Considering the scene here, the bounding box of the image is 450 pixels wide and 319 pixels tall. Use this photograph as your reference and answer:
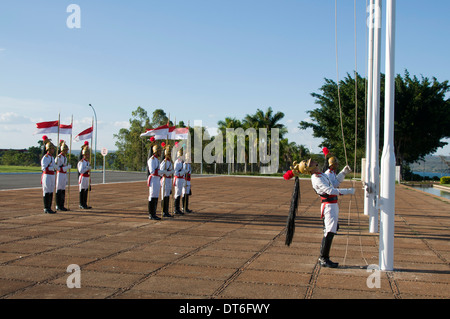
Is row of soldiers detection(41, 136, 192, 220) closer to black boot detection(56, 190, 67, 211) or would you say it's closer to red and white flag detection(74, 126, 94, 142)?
black boot detection(56, 190, 67, 211)

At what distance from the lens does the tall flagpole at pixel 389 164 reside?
652cm

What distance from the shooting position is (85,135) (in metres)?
16.4

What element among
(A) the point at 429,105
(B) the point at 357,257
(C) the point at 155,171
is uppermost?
(A) the point at 429,105

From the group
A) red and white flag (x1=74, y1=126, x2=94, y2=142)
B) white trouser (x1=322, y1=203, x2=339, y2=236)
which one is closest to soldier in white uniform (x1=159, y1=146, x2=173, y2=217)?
red and white flag (x1=74, y1=126, x2=94, y2=142)

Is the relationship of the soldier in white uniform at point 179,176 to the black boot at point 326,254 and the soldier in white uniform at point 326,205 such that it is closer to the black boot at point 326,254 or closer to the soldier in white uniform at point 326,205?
the soldier in white uniform at point 326,205

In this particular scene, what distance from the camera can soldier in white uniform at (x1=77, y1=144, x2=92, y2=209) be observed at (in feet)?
45.8

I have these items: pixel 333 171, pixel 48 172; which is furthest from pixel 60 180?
pixel 333 171

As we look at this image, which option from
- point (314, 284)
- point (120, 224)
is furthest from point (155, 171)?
point (314, 284)

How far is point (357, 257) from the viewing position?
7.73 metres

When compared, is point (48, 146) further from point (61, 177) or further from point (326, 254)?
point (326, 254)

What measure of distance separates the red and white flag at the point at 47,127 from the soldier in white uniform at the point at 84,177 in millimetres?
1210

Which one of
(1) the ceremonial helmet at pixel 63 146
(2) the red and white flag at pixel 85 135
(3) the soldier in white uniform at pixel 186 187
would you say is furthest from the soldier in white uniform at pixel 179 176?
(2) the red and white flag at pixel 85 135
